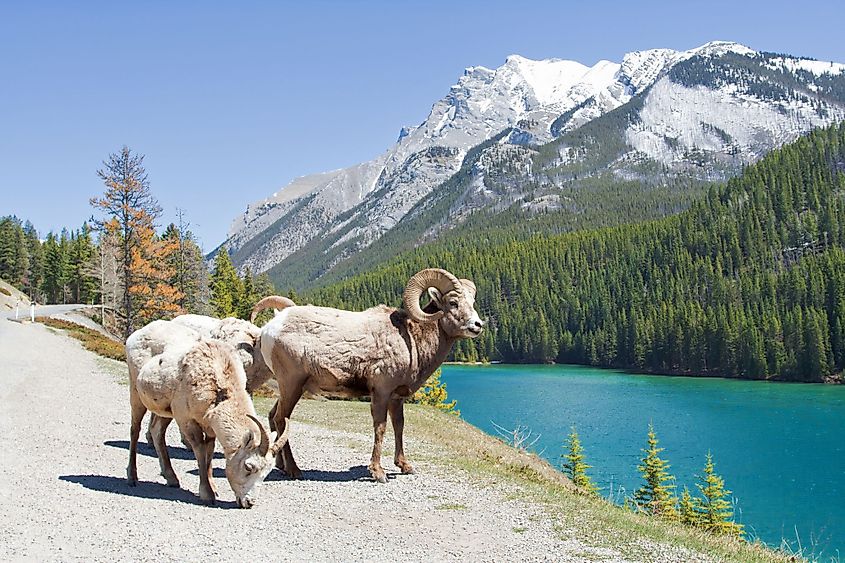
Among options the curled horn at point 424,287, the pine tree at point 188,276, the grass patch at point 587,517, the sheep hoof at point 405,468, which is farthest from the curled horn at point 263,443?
the pine tree at point 188,276

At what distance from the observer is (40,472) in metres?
11.2

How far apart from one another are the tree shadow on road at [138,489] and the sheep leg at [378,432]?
290 cm

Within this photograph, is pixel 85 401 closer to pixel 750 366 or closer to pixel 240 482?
pixel 240 482

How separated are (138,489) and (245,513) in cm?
206

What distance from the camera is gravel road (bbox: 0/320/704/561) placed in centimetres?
839

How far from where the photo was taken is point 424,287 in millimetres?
13766

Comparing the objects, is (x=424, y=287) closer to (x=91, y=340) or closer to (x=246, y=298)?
(x=91, y=340)

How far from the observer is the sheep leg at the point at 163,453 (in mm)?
11289

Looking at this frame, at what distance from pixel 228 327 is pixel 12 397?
8.25 m

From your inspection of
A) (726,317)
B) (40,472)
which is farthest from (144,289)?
(726,317)

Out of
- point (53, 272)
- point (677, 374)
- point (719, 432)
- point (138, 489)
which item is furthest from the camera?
point (677, 374)

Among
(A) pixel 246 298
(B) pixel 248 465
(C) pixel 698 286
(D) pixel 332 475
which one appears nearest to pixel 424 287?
(D) pixel 332 475

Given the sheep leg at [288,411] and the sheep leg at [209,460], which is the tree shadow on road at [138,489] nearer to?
the sheep leg at [209,460]

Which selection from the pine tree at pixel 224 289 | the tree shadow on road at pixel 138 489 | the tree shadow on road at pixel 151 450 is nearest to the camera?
the tree shadow on road at pixel 138 489
